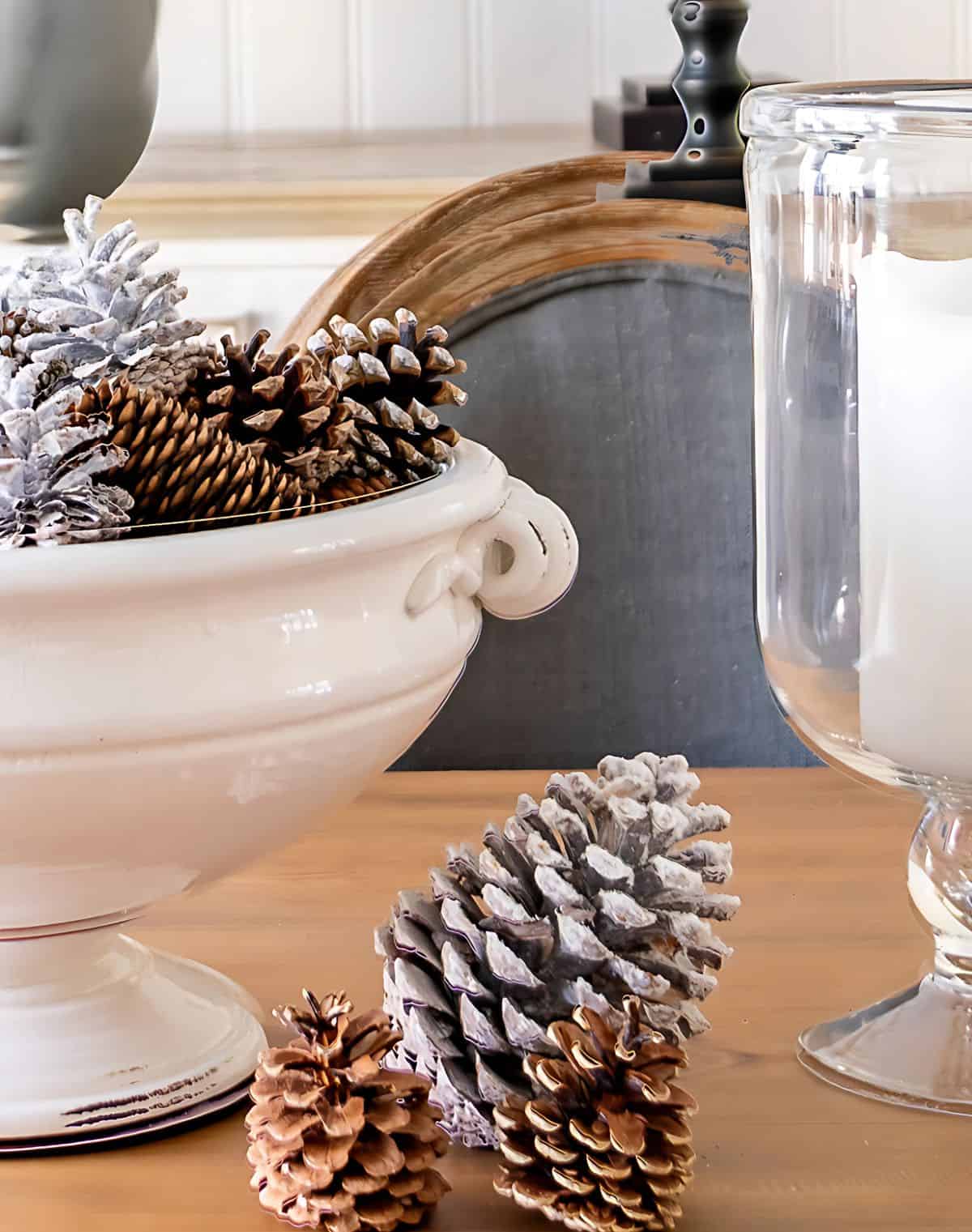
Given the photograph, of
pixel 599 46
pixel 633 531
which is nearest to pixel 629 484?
pixel 633 531

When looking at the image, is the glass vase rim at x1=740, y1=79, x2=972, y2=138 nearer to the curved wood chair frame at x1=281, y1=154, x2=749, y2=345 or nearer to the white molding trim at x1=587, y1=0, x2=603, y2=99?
the curved wood chair frame at x1=281, y1=154, x2=749, y2=345

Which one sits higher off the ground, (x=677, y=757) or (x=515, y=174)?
(x=515, y=174)

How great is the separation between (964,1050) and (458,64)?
1540 mm

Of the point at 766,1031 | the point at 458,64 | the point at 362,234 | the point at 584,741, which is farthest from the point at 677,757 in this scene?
the point at 458,64

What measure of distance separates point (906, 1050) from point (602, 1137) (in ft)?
0.42

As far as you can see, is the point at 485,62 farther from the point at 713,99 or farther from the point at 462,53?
the point at 713,99

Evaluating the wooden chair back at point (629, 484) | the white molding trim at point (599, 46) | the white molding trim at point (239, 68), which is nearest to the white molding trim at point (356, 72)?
the white molding trim at point (239, 68)

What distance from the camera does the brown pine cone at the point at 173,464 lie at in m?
0.39

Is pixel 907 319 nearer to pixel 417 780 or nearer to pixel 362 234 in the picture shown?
pixel 417 780

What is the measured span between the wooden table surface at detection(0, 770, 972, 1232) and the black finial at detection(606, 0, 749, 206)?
608mm

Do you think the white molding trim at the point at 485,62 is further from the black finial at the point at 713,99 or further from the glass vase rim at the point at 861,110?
the glass vase rim at the point at 861,110

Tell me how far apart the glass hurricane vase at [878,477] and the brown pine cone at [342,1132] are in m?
0.13

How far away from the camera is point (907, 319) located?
41 centimetres

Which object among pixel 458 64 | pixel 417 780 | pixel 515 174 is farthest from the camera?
pixel 458 64
